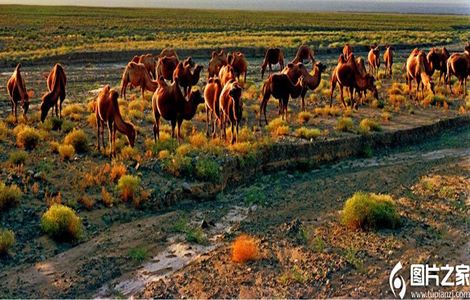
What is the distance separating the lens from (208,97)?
58.7 feet

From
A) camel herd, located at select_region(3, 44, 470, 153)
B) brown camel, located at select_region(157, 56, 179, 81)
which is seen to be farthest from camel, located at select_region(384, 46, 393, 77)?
brown camel, located at select_region(157, 56, 179, 81)

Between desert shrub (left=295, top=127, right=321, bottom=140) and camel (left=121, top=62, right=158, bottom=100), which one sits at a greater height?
camel (left=121, top=62, right=158, bottom=100)

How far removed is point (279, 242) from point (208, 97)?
725 cm

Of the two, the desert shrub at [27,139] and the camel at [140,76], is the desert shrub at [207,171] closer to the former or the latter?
the desert shrub at [27,139]

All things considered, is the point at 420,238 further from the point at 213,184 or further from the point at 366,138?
the point at 366,138

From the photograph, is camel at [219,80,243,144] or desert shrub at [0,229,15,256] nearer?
desert shrub at [0,229,15,256]

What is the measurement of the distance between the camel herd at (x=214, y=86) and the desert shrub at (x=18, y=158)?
6.68 feet

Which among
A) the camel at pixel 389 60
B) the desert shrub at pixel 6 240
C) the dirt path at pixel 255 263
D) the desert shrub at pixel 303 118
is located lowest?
the dirt path at pixel 255 263

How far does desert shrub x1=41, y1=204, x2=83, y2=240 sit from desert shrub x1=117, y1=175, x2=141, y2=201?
1.83m

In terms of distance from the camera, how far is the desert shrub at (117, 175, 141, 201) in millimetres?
13352

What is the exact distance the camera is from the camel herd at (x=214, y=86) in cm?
1593

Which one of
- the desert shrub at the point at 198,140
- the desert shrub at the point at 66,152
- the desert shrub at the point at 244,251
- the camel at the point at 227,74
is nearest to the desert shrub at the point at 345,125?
the camel at the point at 227,74

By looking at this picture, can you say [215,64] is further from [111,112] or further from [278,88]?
[111,112]

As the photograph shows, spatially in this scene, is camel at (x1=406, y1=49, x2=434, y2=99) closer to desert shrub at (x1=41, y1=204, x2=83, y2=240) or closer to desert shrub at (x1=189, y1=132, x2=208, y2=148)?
desert shrub at (x1=189, y1=132, x2=208, y2=148)
